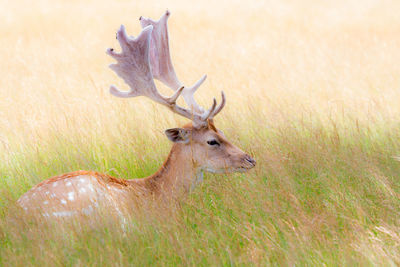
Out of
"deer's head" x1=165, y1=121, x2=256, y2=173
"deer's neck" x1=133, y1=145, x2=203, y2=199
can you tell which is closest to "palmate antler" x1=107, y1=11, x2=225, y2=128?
"deer's head" x1=165, y1=121, x2=256, y2=173

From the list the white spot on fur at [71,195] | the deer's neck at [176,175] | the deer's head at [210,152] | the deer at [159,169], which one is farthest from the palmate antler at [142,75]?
the white spot on fur at [71,195]

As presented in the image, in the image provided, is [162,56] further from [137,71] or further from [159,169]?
[159,169]

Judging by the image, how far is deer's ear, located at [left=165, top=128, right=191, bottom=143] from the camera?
4516mm

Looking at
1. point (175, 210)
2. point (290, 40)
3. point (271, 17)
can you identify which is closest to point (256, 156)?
point (175, 210)

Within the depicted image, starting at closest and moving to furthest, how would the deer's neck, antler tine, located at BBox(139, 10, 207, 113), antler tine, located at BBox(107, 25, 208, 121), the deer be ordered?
the deer
the deer's neck
antler tine, located at BBox(107, 25, 208, 121)
antler tine, located at BBox(139, 10, 207, 113)

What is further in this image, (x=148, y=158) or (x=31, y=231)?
(x=148, y=158)

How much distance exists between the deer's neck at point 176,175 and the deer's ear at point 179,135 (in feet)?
0.17

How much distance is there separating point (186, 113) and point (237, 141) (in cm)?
109

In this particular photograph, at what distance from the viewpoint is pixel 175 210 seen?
4.11 meters

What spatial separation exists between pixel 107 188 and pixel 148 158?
1383 mm

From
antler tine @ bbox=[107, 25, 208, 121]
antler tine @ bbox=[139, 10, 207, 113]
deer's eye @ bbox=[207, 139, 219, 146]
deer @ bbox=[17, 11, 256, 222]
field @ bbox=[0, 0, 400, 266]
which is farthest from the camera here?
antler tine @ bbox=[139, 10, 207, 113]

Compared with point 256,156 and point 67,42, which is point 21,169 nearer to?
point 256,156

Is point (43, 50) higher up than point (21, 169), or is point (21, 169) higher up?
point (43, 50)

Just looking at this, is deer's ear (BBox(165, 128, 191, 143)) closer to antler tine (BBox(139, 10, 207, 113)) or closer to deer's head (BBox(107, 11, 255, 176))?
deer's head (BBox(107, 11, 255, 176))
